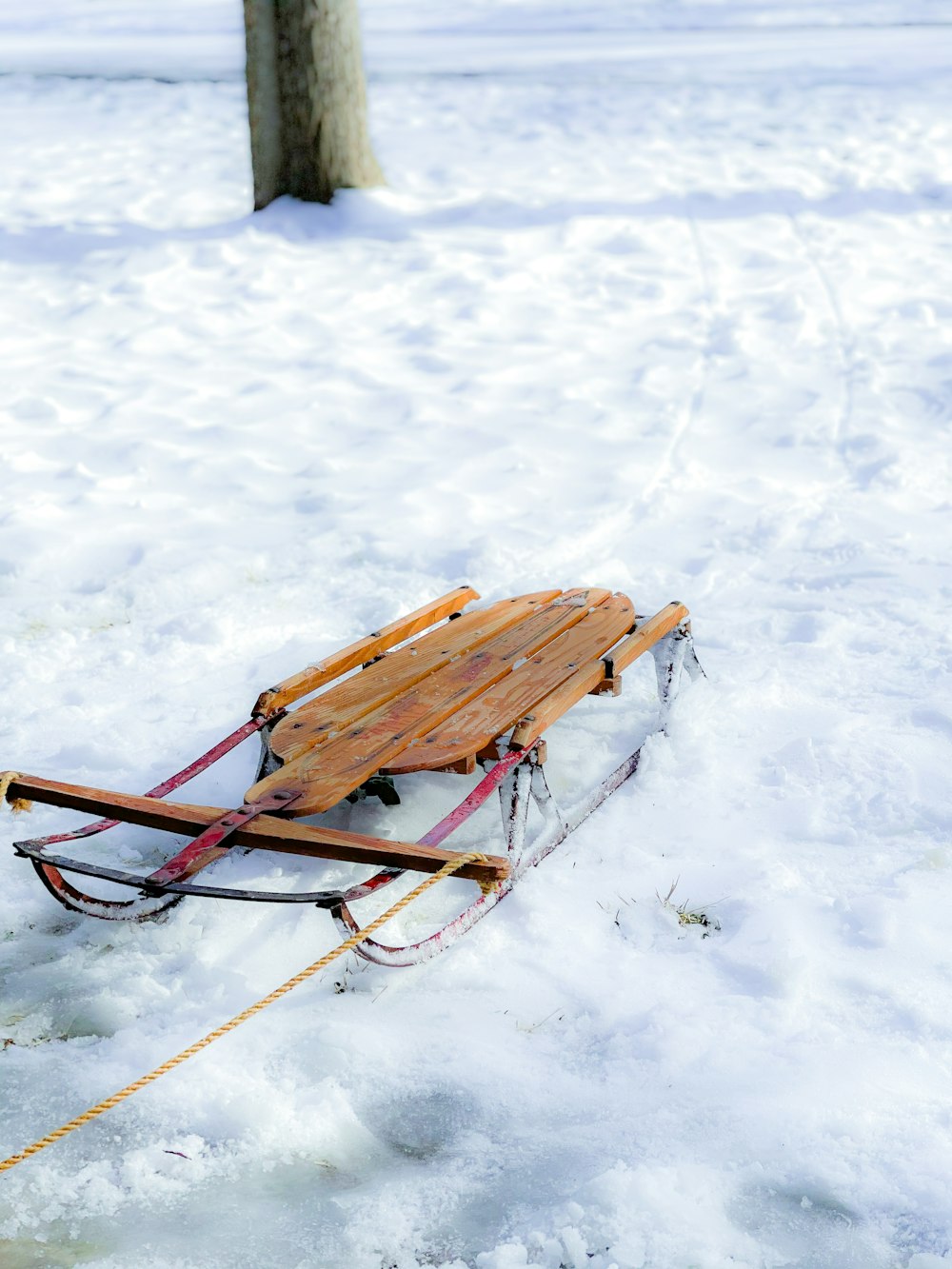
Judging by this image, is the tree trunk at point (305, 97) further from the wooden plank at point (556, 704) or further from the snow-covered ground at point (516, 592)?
the wooden plank at point (556, 704)

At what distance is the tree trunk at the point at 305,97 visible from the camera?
8930 mm

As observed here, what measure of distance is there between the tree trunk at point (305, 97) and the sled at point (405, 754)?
6124 millimetres

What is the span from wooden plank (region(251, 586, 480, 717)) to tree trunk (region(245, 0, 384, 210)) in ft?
19.5

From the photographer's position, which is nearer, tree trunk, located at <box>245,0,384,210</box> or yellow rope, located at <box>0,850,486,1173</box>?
yellow rope, located at <box>0,850,486,1173</box>

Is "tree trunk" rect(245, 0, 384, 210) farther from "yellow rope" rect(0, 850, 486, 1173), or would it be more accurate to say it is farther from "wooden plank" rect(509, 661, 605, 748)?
"yellow rope" rect(0, 850, 486, 1173)

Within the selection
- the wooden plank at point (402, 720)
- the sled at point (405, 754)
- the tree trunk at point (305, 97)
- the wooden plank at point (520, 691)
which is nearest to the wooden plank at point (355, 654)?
the sled at point (405, 754)

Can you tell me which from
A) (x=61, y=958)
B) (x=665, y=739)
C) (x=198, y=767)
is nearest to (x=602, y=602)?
(x=665, y=739)

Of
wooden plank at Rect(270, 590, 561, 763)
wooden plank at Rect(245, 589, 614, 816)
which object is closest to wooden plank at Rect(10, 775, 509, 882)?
wooden plank at Rect(245, 589, 614, 816)

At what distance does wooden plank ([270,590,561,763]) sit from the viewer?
3.61 metres

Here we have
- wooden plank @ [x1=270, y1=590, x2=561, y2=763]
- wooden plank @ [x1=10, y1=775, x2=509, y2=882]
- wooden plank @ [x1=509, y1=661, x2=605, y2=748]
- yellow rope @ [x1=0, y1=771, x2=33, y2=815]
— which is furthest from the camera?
wooden plank @ [x1=270, y1=590, x2=561, y2=763]

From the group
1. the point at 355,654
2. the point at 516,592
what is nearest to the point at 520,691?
the point at 355,654

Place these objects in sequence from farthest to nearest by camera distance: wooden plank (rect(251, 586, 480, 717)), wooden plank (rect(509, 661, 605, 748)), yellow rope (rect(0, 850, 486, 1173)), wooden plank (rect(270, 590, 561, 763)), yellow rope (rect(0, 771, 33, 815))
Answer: wooden plank (rect(251, 586, 480, 717))
wooden plank (rect(270, 590, 561, 763))
wooden plank (rect(509, 661, 605, 748))
yellow rope (rect(0, 771, 33, 815))
yellow rope (rect(0, 850, 486, 1173))

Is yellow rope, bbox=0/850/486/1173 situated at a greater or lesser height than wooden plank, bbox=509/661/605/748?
lesser

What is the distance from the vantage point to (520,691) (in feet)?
12.0
